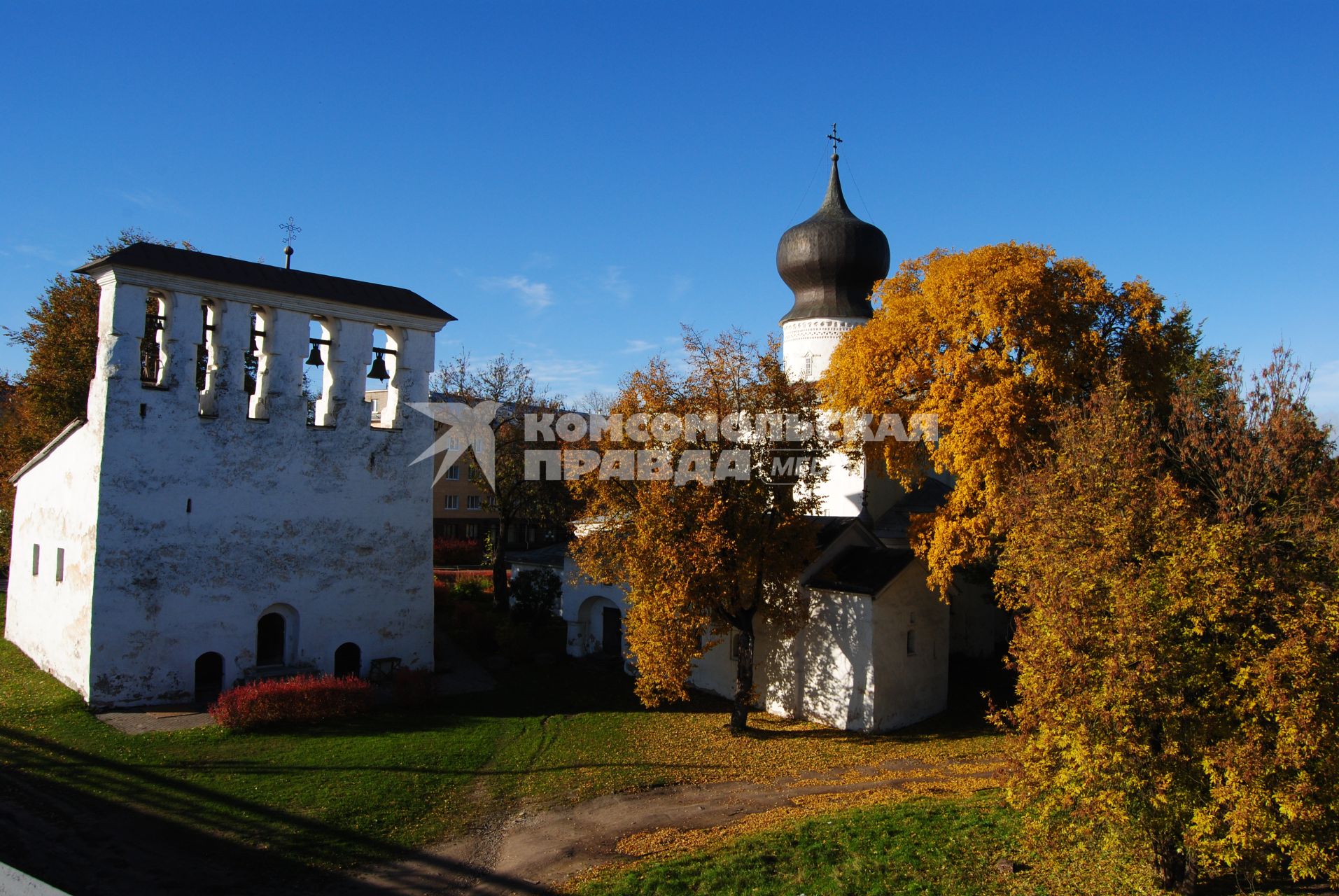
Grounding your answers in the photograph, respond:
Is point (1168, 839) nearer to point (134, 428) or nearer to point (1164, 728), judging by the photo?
point (1164, 728)

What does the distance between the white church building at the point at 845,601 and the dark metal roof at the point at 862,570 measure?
0.03 meters

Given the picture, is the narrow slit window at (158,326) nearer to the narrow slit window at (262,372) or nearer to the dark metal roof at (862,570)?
the narrow slit window at (262,372)

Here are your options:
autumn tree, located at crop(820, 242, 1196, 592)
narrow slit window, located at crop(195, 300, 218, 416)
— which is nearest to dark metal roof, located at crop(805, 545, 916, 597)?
autumn tree, located at crop(820, 242, 1196, 592)

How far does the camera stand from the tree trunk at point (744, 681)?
1664 cm

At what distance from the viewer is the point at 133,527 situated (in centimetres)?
1570

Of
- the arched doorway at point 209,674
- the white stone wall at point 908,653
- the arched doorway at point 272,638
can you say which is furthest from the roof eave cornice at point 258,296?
the white stone wall at point 908,653

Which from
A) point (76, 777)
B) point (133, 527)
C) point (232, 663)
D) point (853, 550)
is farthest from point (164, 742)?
point (853, 550)

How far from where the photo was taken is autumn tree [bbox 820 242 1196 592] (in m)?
14.5

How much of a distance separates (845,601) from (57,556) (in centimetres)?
1645

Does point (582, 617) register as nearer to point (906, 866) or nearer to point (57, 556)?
point (57, 556)

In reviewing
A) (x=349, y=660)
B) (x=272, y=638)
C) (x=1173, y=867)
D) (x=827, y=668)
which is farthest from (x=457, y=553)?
(x=1173, y=867)

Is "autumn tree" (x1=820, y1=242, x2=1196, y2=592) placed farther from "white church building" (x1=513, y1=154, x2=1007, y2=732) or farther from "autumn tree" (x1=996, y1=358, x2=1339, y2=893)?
"autumn tree" (x1=996, y1=358, x2=1339, y2=893)

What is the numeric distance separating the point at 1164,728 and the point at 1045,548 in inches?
87.4

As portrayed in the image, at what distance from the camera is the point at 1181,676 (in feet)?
27.2
